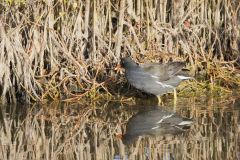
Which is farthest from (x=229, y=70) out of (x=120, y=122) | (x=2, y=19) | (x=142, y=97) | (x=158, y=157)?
(x=158, y=157)

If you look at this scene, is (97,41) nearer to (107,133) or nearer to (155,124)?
(155,124)

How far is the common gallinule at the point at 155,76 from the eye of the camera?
37.4 ft

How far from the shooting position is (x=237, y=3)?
12945 millimetres

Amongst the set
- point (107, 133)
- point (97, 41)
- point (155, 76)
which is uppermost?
point (97, 41)

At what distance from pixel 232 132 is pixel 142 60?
10.2ft

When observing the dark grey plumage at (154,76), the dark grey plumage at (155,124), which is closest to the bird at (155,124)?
the dark grey plumage at (155,124)

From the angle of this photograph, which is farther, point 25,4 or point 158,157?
point 25,4

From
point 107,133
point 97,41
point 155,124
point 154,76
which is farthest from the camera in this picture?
point 97,41

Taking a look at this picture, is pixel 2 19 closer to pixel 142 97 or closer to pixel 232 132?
pixel 142 97

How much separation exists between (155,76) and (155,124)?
1.48 meters

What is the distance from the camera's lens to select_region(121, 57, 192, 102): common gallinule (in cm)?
1141

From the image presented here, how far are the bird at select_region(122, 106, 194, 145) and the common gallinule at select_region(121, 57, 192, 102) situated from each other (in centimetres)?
48

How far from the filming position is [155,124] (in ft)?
33.2

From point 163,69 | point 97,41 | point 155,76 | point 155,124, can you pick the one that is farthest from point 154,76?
point 155,124
